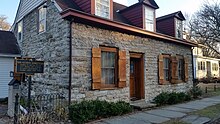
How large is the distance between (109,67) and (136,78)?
2.43 meters

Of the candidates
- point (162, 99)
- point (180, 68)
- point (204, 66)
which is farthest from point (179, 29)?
point (204, 66)

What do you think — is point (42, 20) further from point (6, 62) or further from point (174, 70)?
point (174, 70)

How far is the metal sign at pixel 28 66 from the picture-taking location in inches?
264

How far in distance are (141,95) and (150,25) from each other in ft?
13.1

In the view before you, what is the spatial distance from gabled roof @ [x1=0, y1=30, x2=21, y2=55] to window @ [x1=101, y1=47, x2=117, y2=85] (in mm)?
6928

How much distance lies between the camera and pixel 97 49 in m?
8.64

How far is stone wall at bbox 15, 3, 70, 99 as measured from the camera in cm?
812

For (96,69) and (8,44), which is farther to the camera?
(8,44)

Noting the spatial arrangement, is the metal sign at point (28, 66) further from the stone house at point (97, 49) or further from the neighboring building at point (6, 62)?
the neighboring building at point (6, 62)

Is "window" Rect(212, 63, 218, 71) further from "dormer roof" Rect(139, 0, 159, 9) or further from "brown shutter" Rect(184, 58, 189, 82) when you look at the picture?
"dormer roof" Rect(139, 0, 159, 9)

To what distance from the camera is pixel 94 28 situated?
344 inches

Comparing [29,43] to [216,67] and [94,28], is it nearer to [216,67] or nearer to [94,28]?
[94,28]

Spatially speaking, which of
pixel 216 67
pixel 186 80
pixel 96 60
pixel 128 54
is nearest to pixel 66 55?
pixel 96 60

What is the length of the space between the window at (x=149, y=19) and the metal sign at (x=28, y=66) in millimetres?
6539
